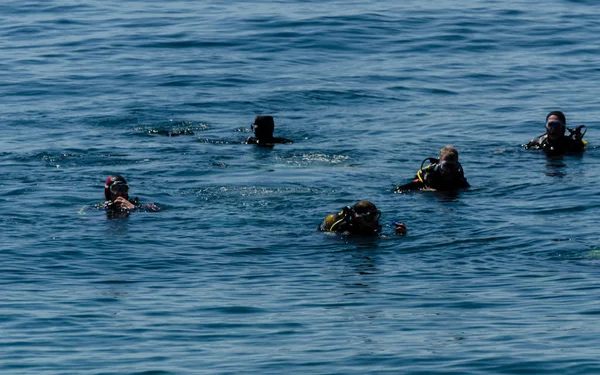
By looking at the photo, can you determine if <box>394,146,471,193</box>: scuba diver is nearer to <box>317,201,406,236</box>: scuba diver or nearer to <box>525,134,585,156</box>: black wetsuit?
<box>317,201,406,236</box>: scuba diver

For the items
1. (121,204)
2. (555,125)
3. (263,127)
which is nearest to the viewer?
(121,204)

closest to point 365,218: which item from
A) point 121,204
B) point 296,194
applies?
point 296,194

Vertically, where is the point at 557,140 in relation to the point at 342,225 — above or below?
above

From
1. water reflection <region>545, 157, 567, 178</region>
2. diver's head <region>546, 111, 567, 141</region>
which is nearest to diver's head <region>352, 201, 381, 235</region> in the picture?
water reflection <region>545, 157, 567, 178</region>

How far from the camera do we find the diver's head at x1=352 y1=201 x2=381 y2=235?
17.4 metres

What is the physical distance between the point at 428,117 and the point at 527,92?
3992mm

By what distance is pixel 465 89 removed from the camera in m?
30.6

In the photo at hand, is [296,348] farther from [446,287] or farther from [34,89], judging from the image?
[34,89]

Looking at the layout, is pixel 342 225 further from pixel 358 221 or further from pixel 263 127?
pixel 263 127

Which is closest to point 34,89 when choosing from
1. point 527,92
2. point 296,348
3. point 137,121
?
point 137,121

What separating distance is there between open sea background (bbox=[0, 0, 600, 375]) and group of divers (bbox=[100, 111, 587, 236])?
23 centimetres

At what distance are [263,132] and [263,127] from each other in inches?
6.6

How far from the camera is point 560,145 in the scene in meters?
23.7

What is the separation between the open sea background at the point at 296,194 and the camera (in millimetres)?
12711
